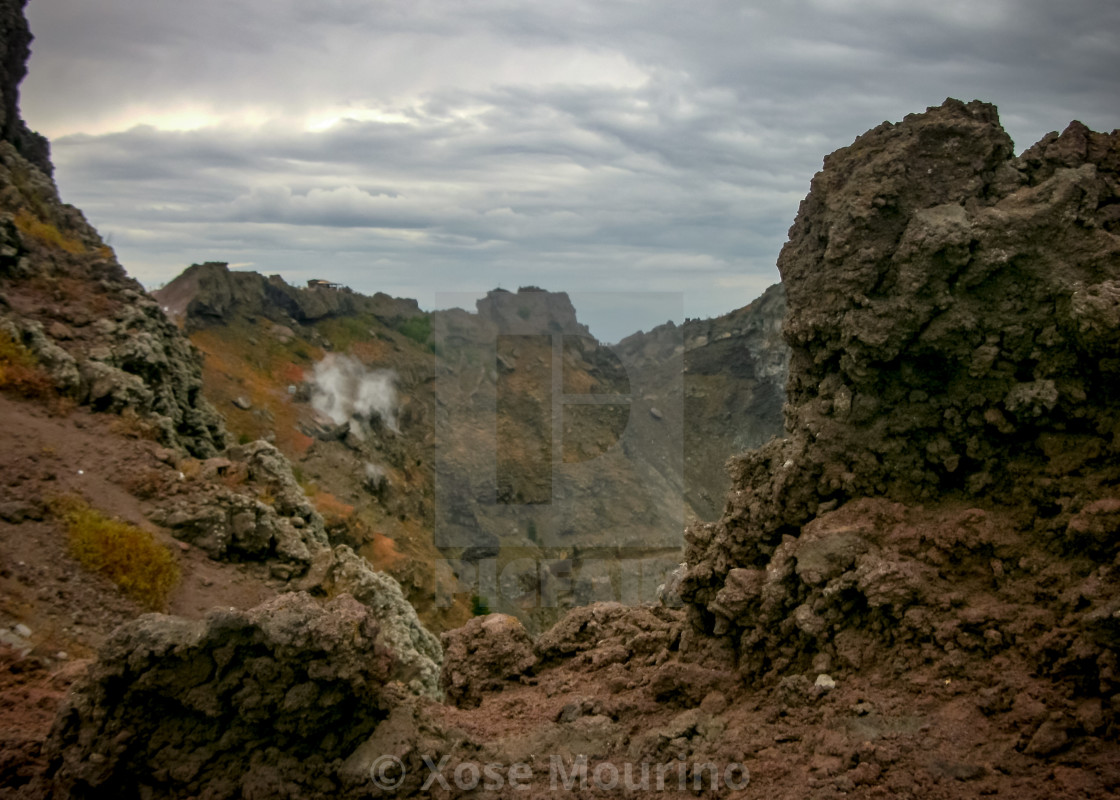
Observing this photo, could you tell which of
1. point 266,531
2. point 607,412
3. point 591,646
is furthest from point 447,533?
point 591,646

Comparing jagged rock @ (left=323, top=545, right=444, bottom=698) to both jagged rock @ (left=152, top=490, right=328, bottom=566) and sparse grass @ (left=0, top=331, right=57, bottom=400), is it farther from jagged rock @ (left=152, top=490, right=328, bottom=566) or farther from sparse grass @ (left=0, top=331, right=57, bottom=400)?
sparse grass @ (left=0, top=331, right=57, bottom=400)

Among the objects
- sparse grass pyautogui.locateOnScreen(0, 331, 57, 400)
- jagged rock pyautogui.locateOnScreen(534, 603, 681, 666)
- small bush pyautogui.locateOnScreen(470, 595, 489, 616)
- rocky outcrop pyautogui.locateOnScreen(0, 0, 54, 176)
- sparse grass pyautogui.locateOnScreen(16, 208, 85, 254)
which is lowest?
small bush pyautogui.locateOnScreen(470, 595, 489, 616)

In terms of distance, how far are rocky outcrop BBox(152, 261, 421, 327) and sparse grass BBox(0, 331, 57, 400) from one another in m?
26.2

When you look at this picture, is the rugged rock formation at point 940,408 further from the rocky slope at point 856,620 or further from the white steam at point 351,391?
the white steam at point 351,391

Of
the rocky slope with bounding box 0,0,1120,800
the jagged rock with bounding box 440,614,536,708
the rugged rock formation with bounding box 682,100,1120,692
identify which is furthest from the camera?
the jagged rock with bounding box 440,614,536,708

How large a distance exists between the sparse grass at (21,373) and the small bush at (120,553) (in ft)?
9.71

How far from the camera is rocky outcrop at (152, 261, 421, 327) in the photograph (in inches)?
1575

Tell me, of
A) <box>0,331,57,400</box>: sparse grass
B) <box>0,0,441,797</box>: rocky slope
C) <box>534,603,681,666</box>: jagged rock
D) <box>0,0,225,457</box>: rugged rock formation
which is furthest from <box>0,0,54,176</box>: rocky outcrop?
<box>534,603,681,666</box>: jagged rock

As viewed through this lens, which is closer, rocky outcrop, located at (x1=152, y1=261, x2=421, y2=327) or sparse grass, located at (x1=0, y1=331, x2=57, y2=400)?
sparse grass, located at (x1=0, y1=331, x2=57, y2=400)

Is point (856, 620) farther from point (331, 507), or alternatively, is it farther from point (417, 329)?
point (417, 329)

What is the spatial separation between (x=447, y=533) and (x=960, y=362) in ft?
114

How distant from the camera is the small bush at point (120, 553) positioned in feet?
36.0

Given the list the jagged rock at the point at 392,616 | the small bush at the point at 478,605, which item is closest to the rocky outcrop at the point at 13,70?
the jagged rock at the point at 392,616

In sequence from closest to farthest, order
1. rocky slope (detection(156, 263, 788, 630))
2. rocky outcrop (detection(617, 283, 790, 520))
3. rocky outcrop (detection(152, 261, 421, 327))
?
1. rocky slope (detection(156, 263, 788, 630))
2. rocky outcrop (detection(152, 261, 421, 327))
3. rocky outcrop (detection(617, 283, 790, 520))
